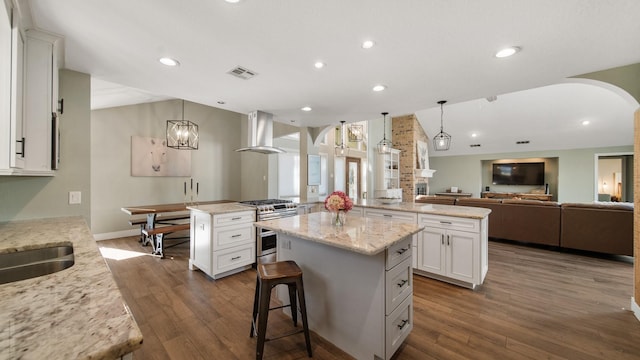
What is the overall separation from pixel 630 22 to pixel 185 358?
383cm

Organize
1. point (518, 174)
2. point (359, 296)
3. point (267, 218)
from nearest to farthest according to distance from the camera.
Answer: point (359, 296), point (267, 218), point (518, 174)

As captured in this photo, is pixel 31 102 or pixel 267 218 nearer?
pixel 31 102

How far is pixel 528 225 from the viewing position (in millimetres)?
4383

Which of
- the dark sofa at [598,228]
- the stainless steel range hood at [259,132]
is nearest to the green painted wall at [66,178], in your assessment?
the stainless steel range hood at [259,132]

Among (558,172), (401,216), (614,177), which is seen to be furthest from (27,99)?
(614,177)

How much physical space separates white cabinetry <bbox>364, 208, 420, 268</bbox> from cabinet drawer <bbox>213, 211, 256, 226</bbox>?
67.2 inches

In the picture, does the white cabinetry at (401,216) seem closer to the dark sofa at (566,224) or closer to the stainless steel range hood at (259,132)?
the stainless steel range hood at (259,132)

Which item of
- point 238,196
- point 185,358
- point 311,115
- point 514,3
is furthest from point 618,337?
point 238,196

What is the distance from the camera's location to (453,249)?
2906 millimetres

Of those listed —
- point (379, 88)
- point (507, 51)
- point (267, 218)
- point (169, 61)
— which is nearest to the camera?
point (507, 51)

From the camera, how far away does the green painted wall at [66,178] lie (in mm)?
2071

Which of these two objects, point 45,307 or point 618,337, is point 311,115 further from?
point 618,337

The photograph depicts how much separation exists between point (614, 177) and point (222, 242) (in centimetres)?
1215

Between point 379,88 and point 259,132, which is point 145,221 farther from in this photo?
point 379,88
